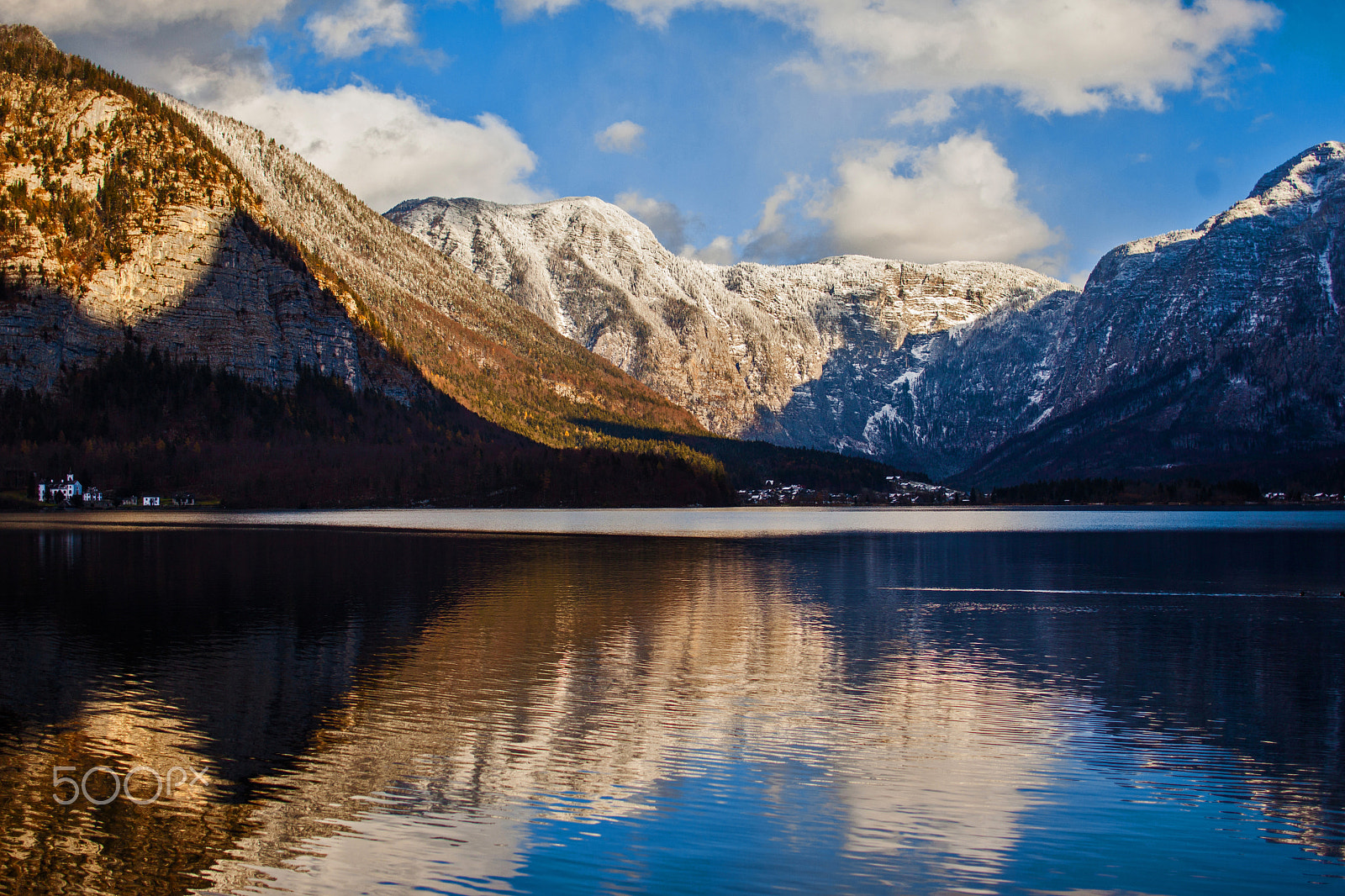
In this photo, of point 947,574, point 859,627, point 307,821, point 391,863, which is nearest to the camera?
point 391,863

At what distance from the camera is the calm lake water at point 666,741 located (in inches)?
743

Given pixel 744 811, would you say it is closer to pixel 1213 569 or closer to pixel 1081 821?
pixel 1081 821

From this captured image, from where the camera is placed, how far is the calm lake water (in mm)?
18875

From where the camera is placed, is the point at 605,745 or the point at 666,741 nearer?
the point at 605,745

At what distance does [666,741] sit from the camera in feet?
90.5

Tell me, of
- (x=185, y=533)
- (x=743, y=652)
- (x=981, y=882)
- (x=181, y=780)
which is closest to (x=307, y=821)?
(x=181, y=780)

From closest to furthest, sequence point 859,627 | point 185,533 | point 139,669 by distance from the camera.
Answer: point 139,669, point 859,627, point 185,533

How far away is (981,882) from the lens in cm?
1792

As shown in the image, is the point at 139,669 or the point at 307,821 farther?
the point at 139,669

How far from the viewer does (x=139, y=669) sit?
36.7 meters

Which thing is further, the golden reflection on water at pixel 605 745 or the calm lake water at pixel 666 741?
the golden reflection on water at pixel 605 745

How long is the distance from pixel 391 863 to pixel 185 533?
118 meters

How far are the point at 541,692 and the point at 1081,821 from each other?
17501mm

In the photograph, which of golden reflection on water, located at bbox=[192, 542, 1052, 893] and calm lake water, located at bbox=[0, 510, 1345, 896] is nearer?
calm lake water, located at bbox=[0, 510, 1345, 896]
